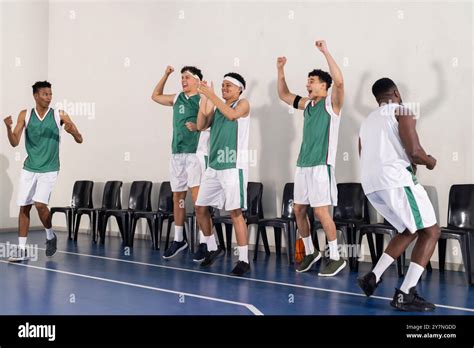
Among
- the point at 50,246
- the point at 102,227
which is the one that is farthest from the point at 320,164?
the point at 102,227

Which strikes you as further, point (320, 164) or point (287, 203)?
point (287, 203)

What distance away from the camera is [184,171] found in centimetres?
663

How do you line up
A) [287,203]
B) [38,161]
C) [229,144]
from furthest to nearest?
[287,203], [38,161], [229,144]

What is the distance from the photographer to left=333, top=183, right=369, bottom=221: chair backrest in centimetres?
629

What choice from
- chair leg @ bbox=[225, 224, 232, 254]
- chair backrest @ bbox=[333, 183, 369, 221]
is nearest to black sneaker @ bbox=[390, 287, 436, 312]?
chair backrest @ bbox=[333, 183, 369, 221]

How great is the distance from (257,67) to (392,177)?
3.94 metres

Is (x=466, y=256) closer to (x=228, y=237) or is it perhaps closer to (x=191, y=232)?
(x=228, y=237)

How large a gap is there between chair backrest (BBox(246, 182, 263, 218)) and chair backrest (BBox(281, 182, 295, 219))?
0.94 feet

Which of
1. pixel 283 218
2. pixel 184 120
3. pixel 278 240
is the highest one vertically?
pixel 184 120

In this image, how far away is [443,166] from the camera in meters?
6.17

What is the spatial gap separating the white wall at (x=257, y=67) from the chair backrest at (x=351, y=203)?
1.40ft

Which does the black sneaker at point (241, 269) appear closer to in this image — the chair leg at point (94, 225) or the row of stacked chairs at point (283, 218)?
the row of stacked chairs at point (283, 218)

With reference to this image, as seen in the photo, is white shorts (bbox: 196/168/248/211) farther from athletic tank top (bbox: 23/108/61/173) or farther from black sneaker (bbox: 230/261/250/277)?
athletic tank top (bbox: 23/108/61/173)

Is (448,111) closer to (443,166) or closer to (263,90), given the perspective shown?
(443,166)
